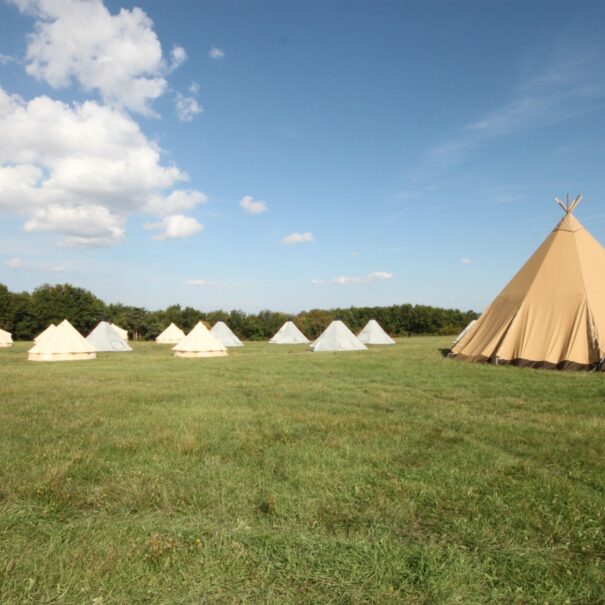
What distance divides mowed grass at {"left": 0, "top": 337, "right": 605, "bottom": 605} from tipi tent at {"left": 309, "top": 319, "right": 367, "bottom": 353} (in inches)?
683

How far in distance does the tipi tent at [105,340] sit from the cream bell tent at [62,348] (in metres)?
5.56

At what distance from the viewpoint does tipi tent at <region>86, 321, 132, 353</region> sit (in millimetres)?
28328

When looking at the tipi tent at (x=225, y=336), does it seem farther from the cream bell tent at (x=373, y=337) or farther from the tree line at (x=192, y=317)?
the tree line at (x=192, y=317)

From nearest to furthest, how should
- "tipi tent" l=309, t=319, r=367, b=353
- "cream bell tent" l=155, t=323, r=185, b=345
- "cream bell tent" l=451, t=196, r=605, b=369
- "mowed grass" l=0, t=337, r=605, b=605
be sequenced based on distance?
"mowed grass" l=0, t=337, r=605, b=605 → "cream bell tent" l=451, t=196, r=605, b=369 → "tipi tent" l=309, t=319, r=367, b=353 → "cream bell tent" l=155, t=323, r=185, b=345

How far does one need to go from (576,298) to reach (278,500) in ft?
46.3

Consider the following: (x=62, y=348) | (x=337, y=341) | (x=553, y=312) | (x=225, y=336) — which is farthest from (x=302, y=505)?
(x=225, y=336)

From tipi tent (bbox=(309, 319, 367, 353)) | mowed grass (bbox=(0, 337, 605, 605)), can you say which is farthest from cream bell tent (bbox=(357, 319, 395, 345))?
→ mowed grass (bbox=(0, 337, 605, 605))

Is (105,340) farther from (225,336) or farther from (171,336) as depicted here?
(171,336)

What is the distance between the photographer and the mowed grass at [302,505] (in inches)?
104

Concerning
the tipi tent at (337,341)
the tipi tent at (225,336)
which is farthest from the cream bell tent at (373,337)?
the tipi tent at (225,336)

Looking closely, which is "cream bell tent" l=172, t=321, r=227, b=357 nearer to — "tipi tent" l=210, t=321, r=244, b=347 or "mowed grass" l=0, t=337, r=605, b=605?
"tipi tent" l=210, t=321, r=244, b=347

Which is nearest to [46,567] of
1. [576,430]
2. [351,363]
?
[576,430]

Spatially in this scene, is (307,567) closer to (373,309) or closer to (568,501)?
(568,501)

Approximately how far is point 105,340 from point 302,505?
27935mm
